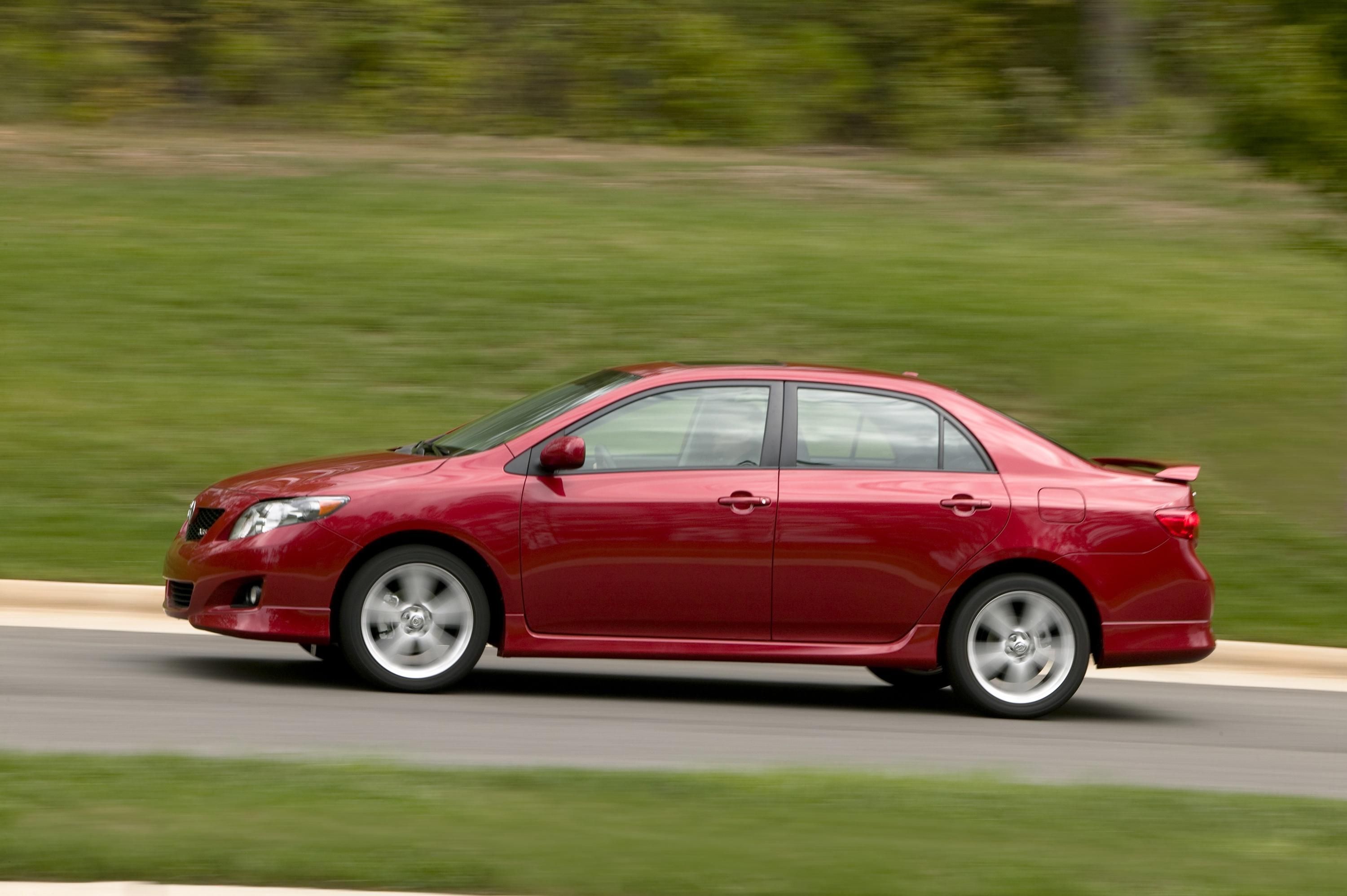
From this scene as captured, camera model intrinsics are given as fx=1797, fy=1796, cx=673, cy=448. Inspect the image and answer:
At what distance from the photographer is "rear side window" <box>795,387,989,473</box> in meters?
8.40

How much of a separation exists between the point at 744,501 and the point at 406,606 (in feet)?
5.23

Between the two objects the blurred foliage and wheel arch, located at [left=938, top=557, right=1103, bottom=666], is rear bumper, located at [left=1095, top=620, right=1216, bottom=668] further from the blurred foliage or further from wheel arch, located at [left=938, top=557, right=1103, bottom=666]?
the blurred foliage

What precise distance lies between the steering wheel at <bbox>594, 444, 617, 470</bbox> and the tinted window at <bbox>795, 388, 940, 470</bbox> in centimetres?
85

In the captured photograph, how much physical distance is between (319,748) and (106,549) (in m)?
4.56

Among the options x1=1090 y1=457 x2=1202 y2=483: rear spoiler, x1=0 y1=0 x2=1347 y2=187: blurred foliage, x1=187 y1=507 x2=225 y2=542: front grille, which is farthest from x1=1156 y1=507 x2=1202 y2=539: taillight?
x1=0 y1=0 x2=1347 y2=187: blurred foliage

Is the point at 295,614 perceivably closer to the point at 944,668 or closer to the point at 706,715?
the point at 706,715

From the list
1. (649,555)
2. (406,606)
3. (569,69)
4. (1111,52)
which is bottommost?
(406,606)

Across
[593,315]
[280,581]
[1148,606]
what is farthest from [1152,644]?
[593,315]

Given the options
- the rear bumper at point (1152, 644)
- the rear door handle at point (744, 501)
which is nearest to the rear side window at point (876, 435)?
the rear door handle at point (744, 501)

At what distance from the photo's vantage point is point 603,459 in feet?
27.1

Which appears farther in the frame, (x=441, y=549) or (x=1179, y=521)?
(x=1179, y=521)

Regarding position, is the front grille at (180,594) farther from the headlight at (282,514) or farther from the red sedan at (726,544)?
the headlight at (282,514)

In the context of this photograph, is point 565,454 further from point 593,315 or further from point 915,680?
point 593,315

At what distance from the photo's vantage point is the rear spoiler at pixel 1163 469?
861cm
